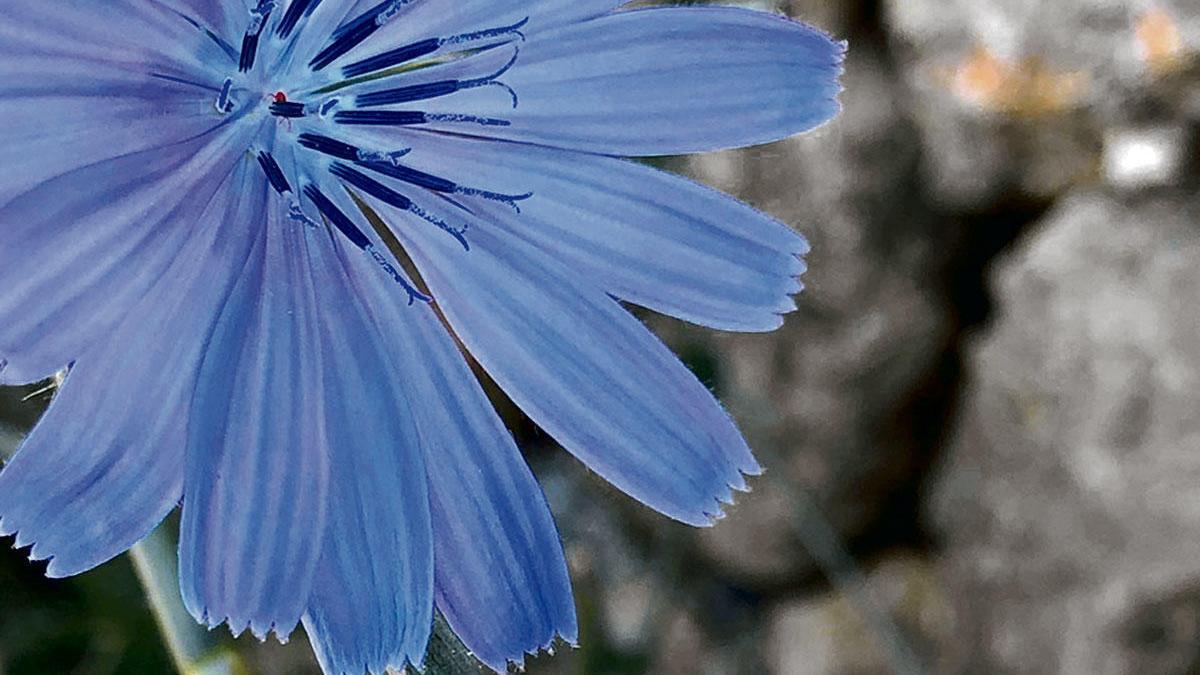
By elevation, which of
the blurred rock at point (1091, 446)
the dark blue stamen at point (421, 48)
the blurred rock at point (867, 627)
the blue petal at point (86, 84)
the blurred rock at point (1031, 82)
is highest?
the blue petal at point (86, 84)

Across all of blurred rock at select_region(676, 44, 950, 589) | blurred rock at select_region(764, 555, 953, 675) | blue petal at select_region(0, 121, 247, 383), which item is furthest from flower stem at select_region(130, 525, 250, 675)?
blurred rock at select_region(764, 555, 953, 675)

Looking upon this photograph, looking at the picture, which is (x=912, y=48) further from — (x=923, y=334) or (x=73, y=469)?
(x=73, y=469)

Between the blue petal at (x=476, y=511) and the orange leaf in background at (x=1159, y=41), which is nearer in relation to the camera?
the blue petal at (x=476, y=511)

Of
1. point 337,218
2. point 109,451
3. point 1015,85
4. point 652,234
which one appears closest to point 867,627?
point 1015,85

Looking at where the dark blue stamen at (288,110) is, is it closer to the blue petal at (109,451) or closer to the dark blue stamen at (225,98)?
the dark blue stamen at (225,98)

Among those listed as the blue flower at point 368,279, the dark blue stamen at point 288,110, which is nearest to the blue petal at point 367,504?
the blue flower at point 368,279

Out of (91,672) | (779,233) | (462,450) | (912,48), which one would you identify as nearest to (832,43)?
(779,233)

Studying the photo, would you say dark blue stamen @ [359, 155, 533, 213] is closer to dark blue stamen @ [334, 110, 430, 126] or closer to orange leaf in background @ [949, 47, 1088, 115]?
dark blue stamen @ [334, 110, 430, 126]
